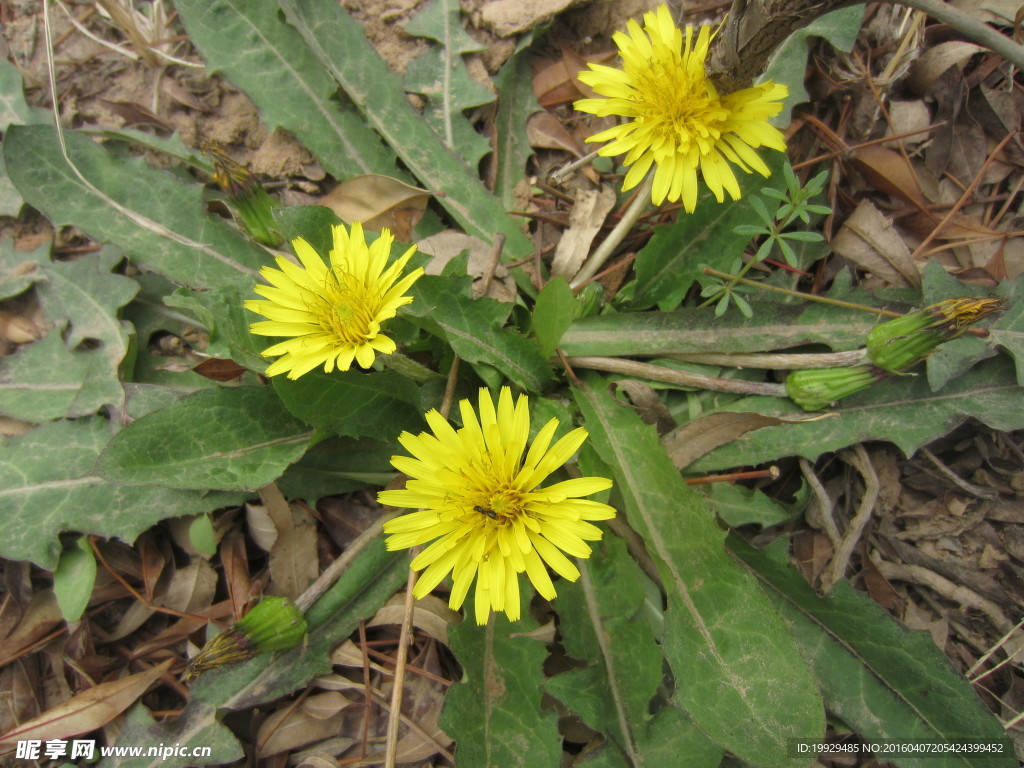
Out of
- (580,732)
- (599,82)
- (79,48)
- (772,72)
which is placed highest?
(79,48)

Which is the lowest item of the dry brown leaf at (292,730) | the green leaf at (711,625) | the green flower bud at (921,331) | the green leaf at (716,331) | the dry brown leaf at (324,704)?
the dry brown leaf at (292,730)

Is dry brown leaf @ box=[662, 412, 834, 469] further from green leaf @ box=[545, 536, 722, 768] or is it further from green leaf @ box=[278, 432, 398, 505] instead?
green leaf @ box=[278, 432, 398, 505]

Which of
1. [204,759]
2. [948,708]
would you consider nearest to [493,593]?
[204,759]

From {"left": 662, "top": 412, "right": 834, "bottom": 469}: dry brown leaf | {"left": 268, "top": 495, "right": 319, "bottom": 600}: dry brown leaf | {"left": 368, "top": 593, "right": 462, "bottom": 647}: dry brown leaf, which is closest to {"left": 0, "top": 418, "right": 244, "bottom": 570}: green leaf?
{"left": 268, "top": 495, "right": 319, "bottom": 600}: dry brown leaf

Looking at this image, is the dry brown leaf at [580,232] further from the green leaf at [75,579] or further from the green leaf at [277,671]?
the green leaf at [75,579]

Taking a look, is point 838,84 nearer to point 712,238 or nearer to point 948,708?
point 712,238

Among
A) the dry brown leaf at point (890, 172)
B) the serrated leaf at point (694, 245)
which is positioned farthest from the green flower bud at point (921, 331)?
the dry brown leaf at point (890, 172)
